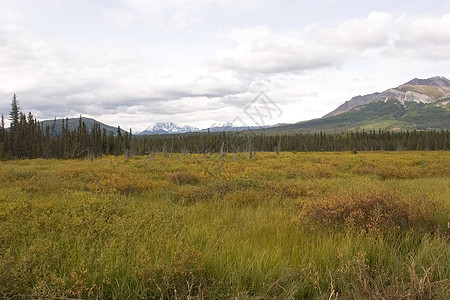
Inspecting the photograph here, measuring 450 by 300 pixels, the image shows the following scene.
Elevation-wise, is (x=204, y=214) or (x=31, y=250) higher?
(x=31, y=250)

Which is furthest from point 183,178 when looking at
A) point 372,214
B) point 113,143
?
point 113,143

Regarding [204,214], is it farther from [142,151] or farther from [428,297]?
[142,151]

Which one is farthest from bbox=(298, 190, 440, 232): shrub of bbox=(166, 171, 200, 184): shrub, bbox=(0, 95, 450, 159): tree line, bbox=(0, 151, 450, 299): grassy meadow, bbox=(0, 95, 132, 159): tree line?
bbox=(0, 95, 132, 159): tree line

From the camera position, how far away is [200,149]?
9762 centimetres

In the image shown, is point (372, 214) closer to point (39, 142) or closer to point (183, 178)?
point (183, 178)

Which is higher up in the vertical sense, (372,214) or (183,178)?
(372,214)

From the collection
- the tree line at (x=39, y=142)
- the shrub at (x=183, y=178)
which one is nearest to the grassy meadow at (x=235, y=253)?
the shrub at (x=183, y=178)

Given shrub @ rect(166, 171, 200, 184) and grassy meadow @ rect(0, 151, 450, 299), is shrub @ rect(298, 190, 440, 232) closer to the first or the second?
grassy meadow @ rect(0, 151, 450, 299)

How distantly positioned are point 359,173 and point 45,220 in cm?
1855

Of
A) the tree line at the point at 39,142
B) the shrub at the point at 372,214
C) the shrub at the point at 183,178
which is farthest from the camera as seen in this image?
the tree line at the point at 39,142

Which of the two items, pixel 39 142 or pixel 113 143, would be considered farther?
pixel 113 143

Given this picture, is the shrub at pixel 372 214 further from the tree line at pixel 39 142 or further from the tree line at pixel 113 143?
the tree line at pixel 39 142

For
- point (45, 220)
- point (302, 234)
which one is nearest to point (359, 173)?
point (302, 234)

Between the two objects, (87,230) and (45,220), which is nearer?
(87,230)
